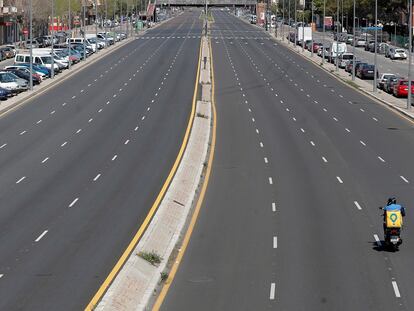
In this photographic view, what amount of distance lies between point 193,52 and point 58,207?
75.0m

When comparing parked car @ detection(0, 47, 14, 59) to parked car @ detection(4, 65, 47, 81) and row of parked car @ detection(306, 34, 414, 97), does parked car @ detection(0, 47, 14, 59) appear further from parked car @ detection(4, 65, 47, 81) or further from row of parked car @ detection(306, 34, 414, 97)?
row of parked car @ detection(306, 34, 414, 97)

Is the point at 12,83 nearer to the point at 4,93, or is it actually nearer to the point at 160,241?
the point at 4,93

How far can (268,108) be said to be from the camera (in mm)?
62875

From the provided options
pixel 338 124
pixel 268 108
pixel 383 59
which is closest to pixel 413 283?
pixel 338 124

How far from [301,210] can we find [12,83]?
132 ft

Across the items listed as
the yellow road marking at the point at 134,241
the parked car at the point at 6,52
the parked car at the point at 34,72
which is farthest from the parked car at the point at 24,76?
the parked car at the point at 6,52

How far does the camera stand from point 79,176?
4100 centimetres

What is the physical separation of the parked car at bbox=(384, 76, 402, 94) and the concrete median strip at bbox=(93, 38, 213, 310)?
26875 mm

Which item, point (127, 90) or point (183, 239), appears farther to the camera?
point (127, 90)

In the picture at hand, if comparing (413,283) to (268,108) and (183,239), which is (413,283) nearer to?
(183,239)

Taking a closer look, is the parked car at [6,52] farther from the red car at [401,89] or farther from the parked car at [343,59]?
the red car at [401,89]

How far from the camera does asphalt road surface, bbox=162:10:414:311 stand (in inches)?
976

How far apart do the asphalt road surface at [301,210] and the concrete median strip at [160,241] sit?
1.86 feet

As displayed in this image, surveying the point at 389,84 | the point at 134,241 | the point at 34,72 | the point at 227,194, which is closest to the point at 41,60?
the point at 34,72
